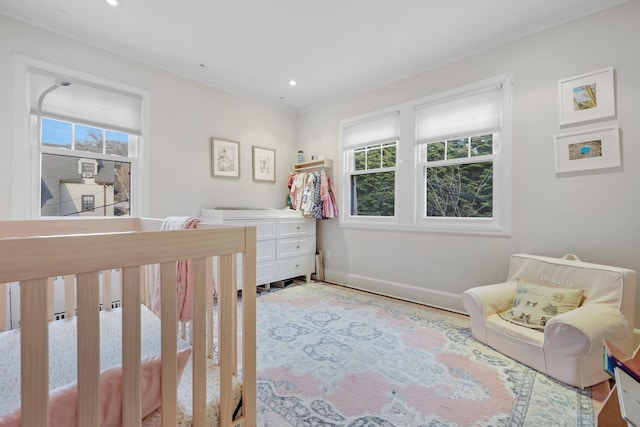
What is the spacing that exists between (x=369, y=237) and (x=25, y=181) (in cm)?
328

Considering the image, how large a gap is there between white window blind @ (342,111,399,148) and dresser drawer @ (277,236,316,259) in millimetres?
1382

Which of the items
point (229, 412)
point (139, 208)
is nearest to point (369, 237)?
point (139, 208)

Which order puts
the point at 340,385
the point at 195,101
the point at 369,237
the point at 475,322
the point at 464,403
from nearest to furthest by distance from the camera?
1. the point at 464,403
2. the point at 340,385
3. the point at 475,322
4. the point at 195,101
5. the point at 369,237

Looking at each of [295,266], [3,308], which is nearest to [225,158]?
[295,266]

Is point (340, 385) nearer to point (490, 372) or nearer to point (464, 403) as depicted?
point (464, 403)

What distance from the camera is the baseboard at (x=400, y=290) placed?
2871 millimetres

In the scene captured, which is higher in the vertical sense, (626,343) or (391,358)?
(626,343)

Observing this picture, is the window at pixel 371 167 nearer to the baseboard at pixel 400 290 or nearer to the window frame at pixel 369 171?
the window frame at pixel 369 171

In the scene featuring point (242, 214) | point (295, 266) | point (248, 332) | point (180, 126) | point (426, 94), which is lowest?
point (295, 266)

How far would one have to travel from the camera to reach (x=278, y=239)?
3.56 meters

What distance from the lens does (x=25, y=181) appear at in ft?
7.54

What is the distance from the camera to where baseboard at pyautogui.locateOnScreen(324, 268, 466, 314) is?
287 cm

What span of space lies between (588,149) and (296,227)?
2.91 meters

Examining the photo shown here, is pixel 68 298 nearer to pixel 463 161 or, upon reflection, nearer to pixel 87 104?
pixel 87 104
